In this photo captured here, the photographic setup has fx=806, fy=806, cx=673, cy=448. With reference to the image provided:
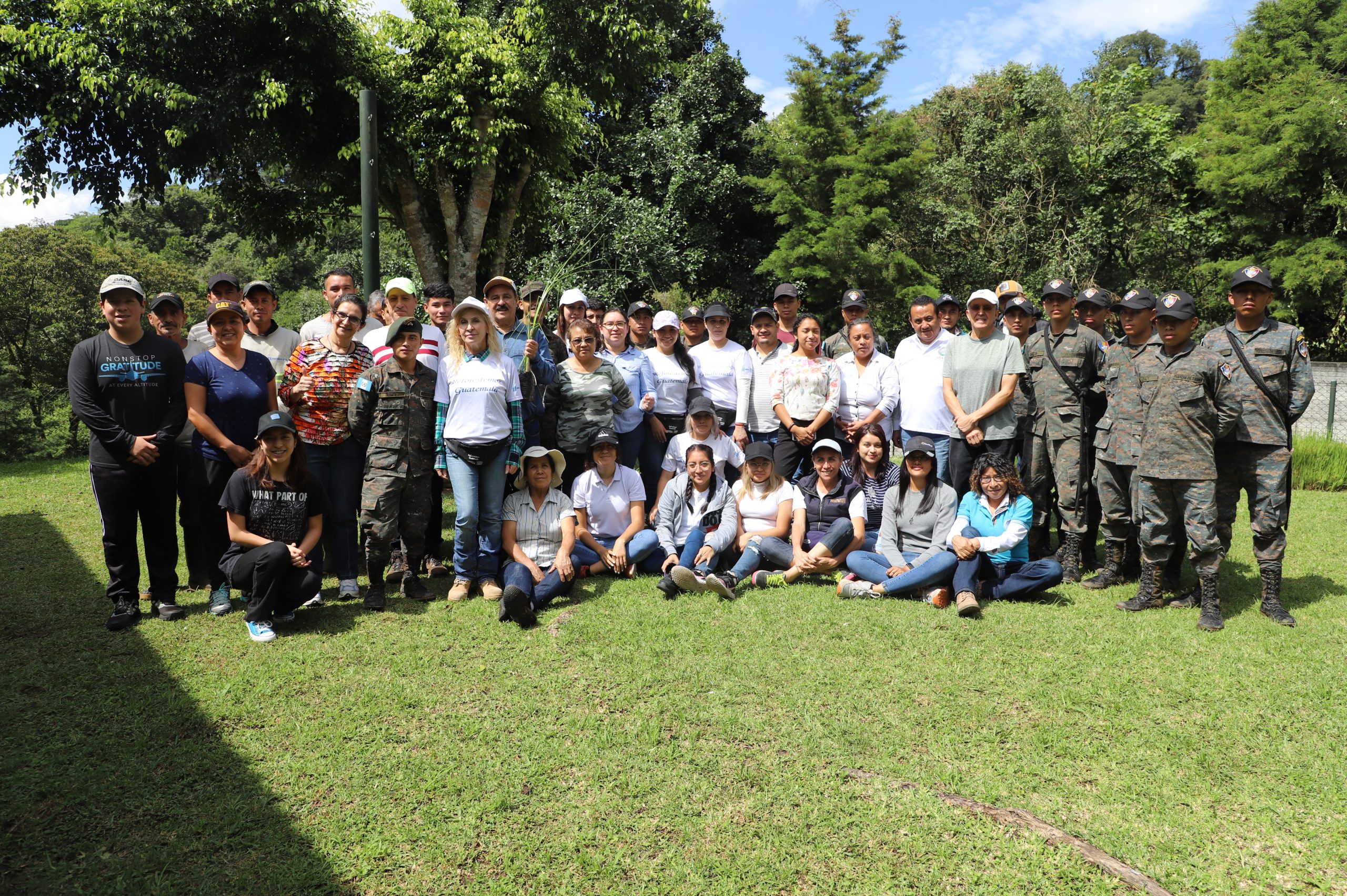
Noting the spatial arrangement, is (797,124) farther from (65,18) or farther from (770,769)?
(770,769)

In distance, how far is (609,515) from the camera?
20.7 feet

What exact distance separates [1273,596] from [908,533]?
2430 millimetres

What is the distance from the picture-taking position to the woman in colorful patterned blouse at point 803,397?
6656 millimetres

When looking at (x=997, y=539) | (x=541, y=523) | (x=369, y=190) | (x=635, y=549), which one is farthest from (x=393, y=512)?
(x=997, y=539)

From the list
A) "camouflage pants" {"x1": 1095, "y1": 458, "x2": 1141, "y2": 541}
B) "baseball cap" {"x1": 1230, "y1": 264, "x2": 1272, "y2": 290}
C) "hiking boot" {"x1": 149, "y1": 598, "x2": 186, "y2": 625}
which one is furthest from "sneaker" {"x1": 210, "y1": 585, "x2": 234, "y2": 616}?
"baseball cap" {"x1": 1230, "y1": 264, "x2": 1272, "y2": 290}

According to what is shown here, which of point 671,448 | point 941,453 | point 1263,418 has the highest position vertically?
point 1263,418

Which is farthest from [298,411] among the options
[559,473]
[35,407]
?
[35,407]

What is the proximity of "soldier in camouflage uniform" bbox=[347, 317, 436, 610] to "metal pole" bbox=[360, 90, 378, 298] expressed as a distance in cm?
166

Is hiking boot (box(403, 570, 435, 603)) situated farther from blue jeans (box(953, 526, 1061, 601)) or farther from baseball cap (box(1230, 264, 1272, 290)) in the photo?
baseball cap (box(1230, 264, 1272, 290))

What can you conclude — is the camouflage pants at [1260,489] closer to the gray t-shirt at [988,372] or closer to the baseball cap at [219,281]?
the gray t-shirt at [988,372]

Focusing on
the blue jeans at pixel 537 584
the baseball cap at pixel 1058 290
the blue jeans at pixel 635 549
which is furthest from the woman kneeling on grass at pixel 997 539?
the blue jeans at pixel 537 584

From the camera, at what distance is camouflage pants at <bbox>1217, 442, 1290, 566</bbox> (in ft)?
17.9

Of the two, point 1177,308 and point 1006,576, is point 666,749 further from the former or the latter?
point 1177,308

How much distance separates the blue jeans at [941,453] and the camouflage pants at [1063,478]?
64 cm
